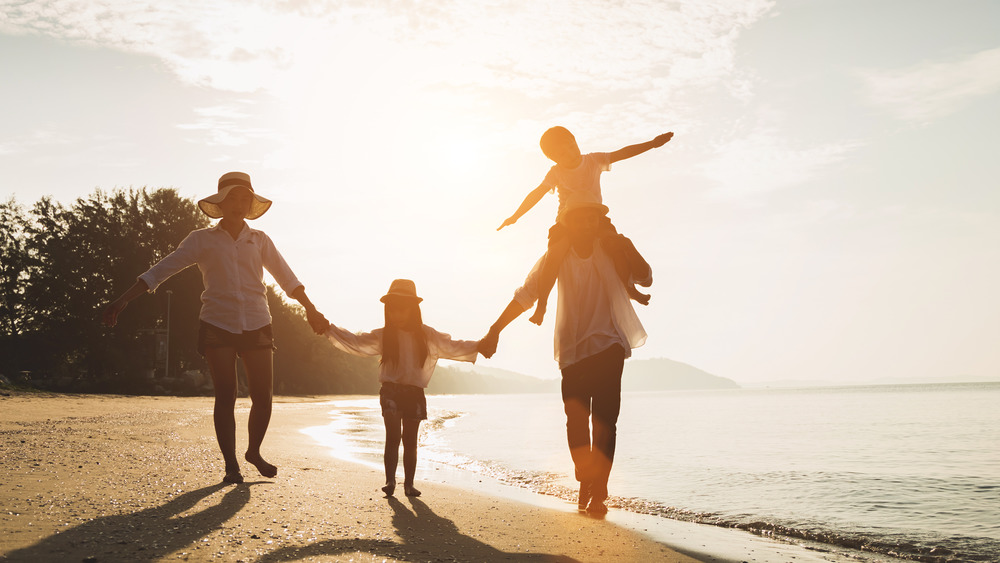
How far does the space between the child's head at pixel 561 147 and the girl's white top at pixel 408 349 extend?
67.9 inches

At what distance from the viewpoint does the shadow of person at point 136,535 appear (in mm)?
3043

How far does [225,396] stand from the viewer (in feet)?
18.2

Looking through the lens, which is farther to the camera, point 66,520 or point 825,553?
point 825,553

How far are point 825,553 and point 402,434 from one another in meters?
3.48

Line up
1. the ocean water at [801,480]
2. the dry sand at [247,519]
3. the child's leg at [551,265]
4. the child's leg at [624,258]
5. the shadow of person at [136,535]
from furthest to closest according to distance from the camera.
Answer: the ocean water at [801,480] < the child's leg at [551,265] < the child's leg at [624,258] < the dry sand at [247,519] < the shadow of person at [136,535]

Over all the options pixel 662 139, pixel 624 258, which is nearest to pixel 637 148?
pixel 662 139

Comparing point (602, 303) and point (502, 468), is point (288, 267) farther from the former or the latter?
point (502, 468)

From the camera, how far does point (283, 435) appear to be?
13359mm

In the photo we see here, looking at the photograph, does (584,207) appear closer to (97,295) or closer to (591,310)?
(591,310)

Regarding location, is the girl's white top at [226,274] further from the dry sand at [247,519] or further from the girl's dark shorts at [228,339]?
the dry sand at [247,519]

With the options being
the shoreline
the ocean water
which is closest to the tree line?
the ocean water

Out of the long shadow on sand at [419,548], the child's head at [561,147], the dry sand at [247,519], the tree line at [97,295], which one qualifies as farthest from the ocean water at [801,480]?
the tree line at [97,295]

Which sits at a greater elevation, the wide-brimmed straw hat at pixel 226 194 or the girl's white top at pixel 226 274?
the wide-brimmed straw hat at pixel 226 194

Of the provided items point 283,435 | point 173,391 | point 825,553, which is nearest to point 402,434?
point 825,553
